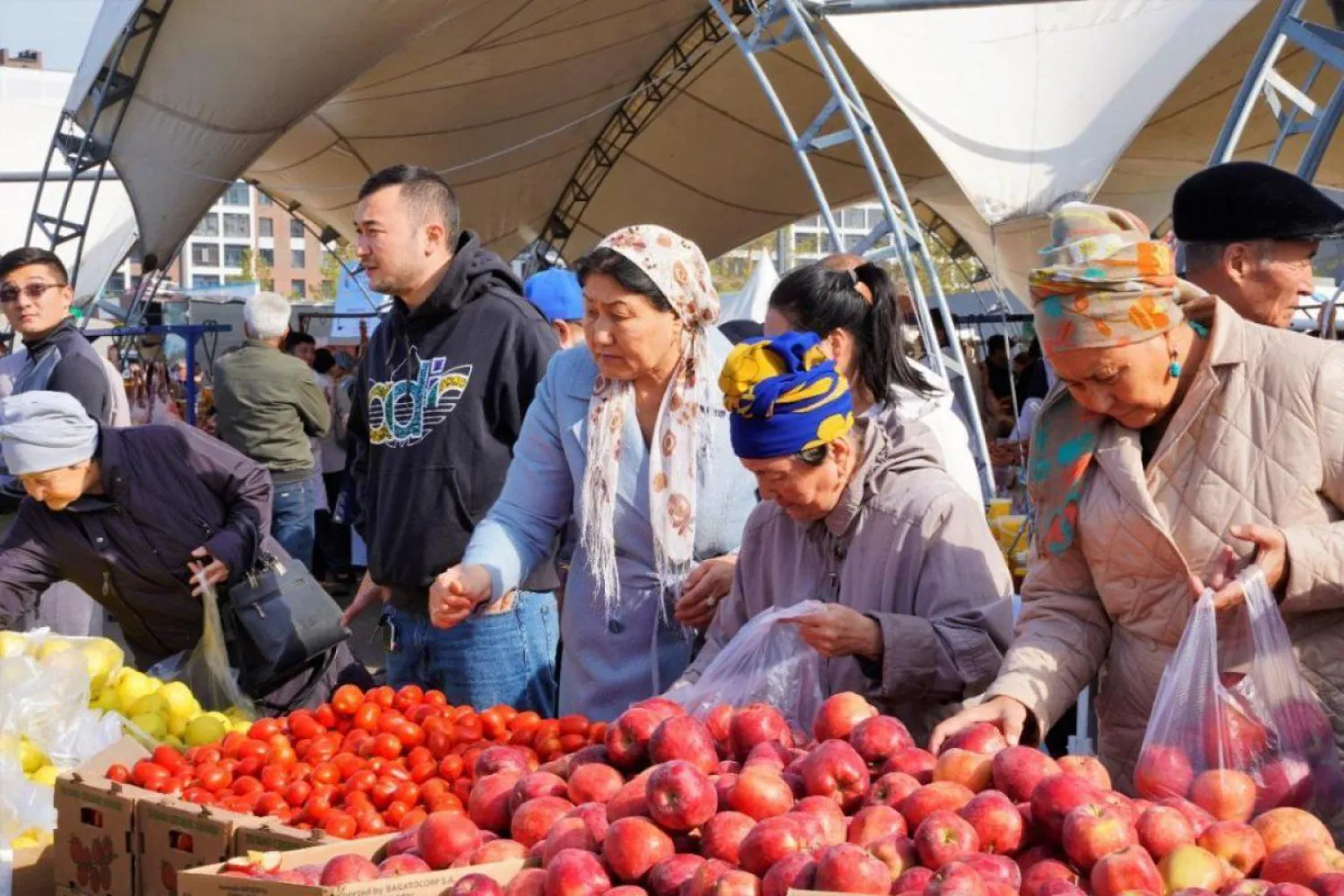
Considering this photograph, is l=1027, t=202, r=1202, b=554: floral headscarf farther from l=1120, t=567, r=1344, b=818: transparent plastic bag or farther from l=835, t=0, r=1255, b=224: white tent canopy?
l=835, t=0, r=1255, b=224: white tent canopy

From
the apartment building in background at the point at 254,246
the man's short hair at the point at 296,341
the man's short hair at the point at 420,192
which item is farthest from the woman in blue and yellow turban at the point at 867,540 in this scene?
the apartment building in background at the point at 254,246

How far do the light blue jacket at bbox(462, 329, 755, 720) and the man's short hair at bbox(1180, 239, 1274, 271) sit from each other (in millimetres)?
952

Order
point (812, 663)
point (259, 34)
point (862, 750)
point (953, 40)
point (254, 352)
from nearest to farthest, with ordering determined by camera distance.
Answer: point (862, 750)
point (812, 663)
point (254, 352)
point (953, 40)
point (259, 34)

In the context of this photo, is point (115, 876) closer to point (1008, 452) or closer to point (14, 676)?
point (14, 676)

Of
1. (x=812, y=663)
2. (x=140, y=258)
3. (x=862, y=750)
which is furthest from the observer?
(x=140, y=258)

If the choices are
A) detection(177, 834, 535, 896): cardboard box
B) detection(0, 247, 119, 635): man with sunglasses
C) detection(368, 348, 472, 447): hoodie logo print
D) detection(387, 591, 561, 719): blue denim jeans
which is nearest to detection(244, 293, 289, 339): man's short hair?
detection(0, 247, 119, 635): man with sunglasses

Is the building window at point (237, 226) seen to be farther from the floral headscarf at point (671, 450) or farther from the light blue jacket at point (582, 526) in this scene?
the floral headscarf at point (671, 450)

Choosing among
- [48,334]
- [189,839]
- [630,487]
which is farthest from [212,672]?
[48,334]

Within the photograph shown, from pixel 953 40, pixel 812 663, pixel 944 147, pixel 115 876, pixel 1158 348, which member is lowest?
pixel 115 876

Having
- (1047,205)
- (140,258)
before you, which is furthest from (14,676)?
(140,258)

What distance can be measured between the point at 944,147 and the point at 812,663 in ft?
24.2

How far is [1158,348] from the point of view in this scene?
2.08 m

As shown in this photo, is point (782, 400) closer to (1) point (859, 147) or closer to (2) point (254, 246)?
(1) point (859, 147)

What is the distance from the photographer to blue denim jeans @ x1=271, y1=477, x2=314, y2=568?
7.57m
